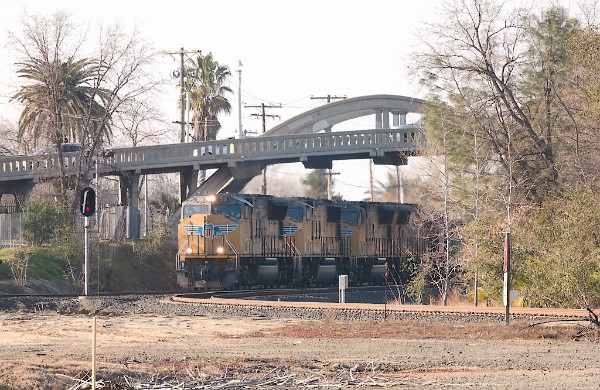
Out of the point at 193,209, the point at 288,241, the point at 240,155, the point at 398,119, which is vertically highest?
the point at 398,119

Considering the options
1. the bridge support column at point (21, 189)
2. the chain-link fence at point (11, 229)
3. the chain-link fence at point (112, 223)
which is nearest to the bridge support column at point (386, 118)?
the chain-link fence at point (112, 223)

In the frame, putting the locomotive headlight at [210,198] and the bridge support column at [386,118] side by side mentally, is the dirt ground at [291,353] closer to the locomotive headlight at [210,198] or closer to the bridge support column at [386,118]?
the locomotive headlight at [210,198]

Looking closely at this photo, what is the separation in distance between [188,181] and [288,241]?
15642mm

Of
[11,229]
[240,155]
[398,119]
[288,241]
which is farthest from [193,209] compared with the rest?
[398,119]

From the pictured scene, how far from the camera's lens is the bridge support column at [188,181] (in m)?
56.2

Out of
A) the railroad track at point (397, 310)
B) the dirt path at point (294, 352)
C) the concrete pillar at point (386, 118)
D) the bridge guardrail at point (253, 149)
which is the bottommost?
the dirt path at point (294, 352)

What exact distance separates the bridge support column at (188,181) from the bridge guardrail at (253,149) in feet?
3.80

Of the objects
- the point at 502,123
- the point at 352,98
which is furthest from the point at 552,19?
the point at 352,98

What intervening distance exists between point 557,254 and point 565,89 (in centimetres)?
1477

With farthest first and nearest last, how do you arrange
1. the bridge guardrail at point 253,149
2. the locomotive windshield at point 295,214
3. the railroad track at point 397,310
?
the bridge guardrail at point 253,149
the locomotive windshield at point 295,214
the railroad track at point 397,310

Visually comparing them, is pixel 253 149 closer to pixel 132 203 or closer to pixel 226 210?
pixel 132 203

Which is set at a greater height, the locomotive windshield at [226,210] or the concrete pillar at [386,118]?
the concrete pillar at [386,118]

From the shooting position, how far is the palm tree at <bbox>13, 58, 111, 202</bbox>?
157ft

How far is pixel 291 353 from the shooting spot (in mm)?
18922
